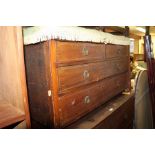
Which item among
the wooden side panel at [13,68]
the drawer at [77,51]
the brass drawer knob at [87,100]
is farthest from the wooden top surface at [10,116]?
the brass drawer knob at [87,100]

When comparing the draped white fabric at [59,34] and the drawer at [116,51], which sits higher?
the draped white fabric at [59,34]

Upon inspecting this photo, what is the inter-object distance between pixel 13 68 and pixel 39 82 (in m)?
0.23

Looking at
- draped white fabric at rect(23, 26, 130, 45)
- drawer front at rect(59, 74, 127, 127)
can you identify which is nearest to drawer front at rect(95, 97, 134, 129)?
drawer front at rect(59, 74, 127, 127)

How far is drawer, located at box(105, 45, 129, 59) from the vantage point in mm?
1284

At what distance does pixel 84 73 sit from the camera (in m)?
1.01

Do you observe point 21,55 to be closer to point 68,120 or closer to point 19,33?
point 19,33

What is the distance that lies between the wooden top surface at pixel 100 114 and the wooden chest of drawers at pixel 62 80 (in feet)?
0.20

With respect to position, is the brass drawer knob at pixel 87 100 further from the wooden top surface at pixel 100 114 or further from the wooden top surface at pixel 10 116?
the wooden top surface at pixel 10 116

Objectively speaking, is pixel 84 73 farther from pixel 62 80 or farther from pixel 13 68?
pixel 13 68

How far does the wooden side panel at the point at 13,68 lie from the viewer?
25.4 inches

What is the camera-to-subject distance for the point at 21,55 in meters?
0.64

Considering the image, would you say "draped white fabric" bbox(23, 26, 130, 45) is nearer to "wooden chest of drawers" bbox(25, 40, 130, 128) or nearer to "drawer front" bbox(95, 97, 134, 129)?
"wooden chest of drawers" bbox(25, 40, 130, 128)
